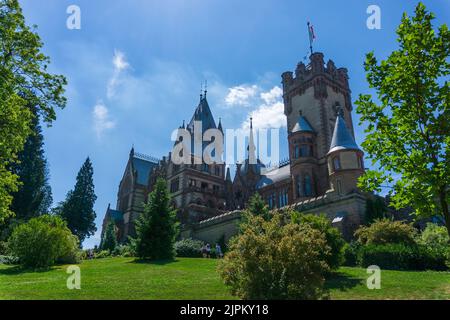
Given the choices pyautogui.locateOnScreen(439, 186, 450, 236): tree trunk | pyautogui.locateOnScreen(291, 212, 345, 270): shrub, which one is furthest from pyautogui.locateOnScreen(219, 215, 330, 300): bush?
pyautogui.locateOnScreen(291, 212, 345, 270): shrub

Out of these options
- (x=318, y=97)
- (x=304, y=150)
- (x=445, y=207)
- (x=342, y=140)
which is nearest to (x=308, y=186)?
(x=304, y=150)

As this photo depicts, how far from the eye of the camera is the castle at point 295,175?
119 ft

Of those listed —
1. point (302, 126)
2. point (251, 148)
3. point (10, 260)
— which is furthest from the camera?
point (251, 148)

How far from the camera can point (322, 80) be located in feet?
166

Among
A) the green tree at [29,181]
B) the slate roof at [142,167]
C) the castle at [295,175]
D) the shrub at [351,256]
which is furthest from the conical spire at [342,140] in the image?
the slate roof at [142,167]

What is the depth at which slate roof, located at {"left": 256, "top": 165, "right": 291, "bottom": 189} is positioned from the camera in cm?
5275

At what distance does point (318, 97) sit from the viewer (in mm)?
49750

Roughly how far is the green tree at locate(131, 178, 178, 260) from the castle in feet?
36.5

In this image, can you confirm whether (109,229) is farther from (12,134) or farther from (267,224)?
(267,224)

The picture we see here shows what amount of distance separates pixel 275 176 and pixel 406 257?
3362 cm

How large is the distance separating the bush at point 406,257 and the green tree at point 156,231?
1656 centimetres

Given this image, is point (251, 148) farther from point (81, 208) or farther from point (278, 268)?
point (278, 268)

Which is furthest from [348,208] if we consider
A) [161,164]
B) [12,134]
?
[161,164]
